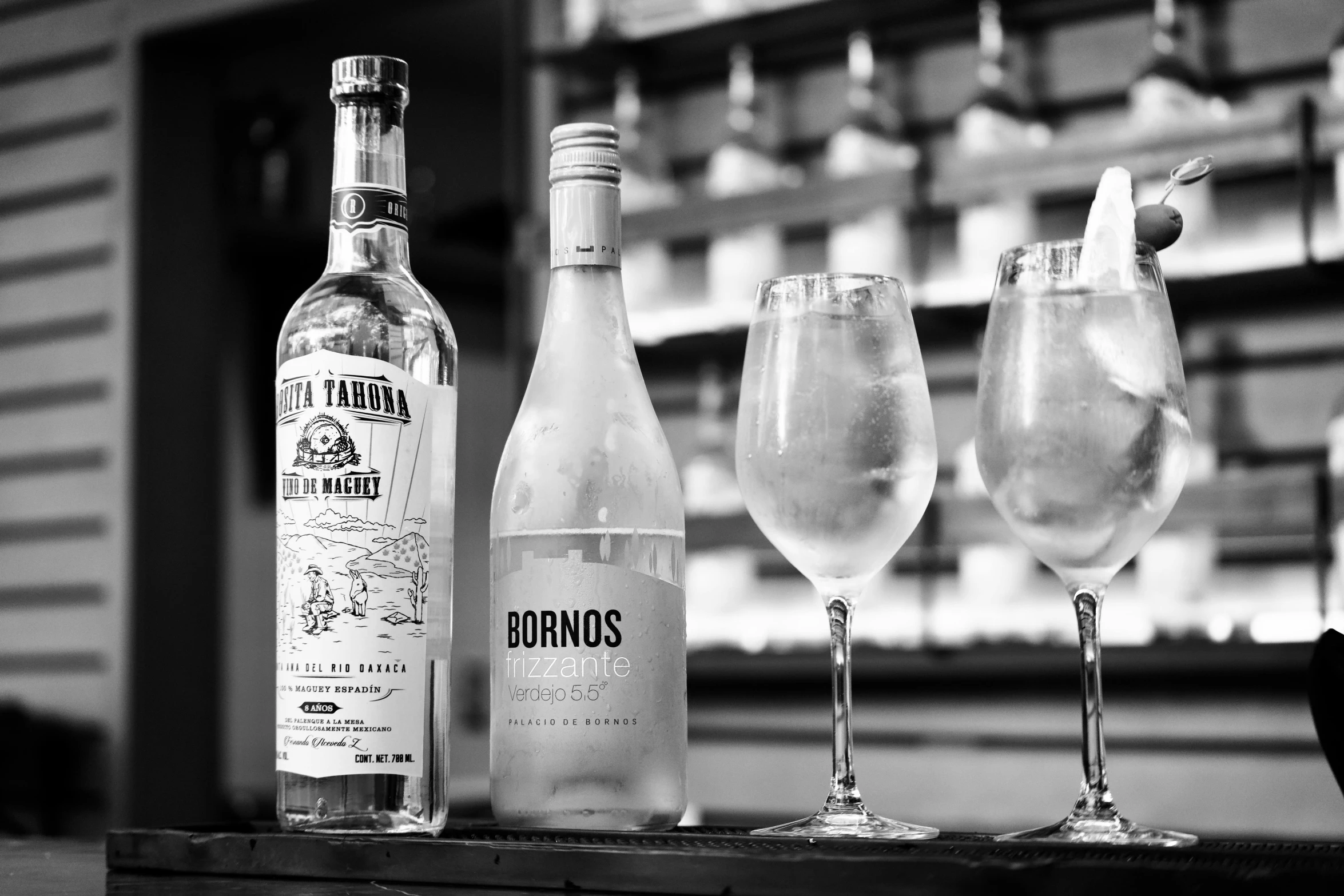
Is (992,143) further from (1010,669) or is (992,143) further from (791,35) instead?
(1010,669)

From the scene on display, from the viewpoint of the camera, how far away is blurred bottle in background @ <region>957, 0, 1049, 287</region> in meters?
2.56

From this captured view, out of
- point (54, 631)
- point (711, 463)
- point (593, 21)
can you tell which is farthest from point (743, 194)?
point (54, 631)

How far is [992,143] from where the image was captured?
2.62 meters

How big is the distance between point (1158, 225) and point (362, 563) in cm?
40

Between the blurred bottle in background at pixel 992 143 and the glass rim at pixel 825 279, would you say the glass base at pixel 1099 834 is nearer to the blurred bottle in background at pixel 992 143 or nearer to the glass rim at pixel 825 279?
the glass rim at pixel 825 279

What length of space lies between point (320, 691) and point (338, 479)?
102 mm

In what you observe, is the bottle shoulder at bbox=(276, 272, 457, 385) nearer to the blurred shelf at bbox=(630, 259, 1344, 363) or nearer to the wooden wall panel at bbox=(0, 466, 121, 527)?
the blurred shelf at bbox=(630, 259, 1344, 363)

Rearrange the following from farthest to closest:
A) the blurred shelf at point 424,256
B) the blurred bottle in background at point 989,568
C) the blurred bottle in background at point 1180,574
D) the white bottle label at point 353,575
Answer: the blurred shelf at point 424,256 < the blurred bottle in background at point 989,568 < the blurred bottle in background at point 1180,574 < the white bottle label at point 353,575

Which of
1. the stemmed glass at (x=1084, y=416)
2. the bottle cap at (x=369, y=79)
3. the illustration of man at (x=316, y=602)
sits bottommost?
the illustration of man at (x=316, y=602)

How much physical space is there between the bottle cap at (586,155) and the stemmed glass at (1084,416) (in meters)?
0.21

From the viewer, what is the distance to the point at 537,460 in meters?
0.79

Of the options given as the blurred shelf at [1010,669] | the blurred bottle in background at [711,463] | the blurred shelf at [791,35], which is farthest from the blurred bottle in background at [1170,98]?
the blurred bottle in background at [711,463]

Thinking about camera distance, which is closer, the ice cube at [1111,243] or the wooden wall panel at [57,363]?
the ice cube at [1111,243]

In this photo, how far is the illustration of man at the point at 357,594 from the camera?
75 cm
